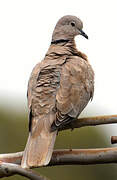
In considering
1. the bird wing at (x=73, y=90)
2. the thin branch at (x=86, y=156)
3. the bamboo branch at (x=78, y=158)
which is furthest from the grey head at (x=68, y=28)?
the thin branch at (x=86, y=156)

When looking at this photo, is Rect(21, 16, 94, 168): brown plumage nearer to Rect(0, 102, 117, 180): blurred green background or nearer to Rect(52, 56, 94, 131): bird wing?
Rect(52, 56, 94, 131): bird wing

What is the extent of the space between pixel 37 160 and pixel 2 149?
22.4 feet

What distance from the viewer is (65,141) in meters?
12.1

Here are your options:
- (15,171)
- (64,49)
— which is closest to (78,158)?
(15,171)

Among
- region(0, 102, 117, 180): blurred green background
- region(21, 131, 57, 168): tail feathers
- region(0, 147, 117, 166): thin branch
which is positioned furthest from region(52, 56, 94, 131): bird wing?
region(0, 102, 117, 180): blurred green background

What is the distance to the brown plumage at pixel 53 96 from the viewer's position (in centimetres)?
532

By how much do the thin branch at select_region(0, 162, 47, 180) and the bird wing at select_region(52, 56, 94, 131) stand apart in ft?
4.05

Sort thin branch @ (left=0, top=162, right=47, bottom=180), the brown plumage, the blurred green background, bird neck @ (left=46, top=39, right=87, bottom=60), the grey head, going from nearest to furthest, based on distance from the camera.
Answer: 1. thin branch @ (left=0, top=162, right=47, bottom=180)
2. the brown plumage
3. bird neck @ (left=46, top=39, right=87, bottom=60)
4. the grey head
5. the blurred green background

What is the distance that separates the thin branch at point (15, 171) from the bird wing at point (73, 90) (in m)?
1.23

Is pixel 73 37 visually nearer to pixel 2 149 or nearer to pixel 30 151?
pixel 30 151

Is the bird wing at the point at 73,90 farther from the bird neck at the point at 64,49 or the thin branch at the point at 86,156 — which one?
the thin branch at the point at 86,156

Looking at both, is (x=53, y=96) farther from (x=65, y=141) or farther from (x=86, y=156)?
(x=65, y=141)

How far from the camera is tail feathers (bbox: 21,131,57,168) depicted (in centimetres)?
496

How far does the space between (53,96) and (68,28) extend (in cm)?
168
